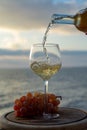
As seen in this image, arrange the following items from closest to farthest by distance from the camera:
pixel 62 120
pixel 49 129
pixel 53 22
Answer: pixel 49 129, pixel 62 120, pixel 53 22

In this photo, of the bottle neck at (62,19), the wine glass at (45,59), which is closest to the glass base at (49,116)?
the wine glass at (45,59)

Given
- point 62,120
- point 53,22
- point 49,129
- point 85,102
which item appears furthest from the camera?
point 85,102

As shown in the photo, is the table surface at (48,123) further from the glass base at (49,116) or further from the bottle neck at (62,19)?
the bottle neck at (62,19)

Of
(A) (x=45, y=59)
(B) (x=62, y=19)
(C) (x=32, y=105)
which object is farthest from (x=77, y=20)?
(C) (x=32, y=105)

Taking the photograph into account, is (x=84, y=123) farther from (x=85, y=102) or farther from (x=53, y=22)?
(x=85, y=102)

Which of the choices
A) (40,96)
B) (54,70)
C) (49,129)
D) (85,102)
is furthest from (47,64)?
(85,102)

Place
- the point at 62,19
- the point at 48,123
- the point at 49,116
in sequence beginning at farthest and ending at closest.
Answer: the point at 62,19 → the point at 49,116 → the point at 48,123

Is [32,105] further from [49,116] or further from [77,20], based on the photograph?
[77,20]
